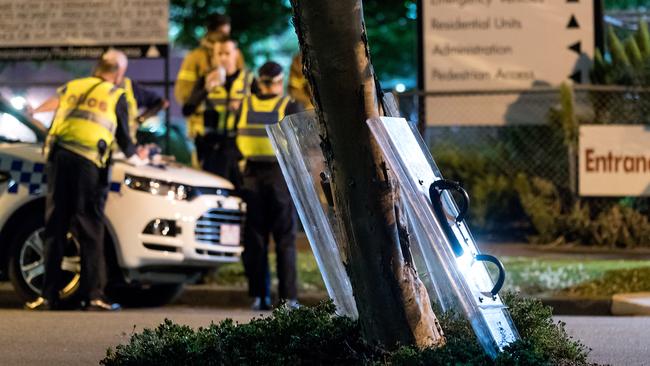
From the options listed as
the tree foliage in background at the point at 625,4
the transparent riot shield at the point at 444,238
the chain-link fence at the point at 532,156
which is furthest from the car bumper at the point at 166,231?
the tree foliage in background at the point at 625,4

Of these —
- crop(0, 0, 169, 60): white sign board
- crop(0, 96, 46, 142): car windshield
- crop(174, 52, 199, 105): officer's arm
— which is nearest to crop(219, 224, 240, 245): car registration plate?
crop(0, 96, 46, 142): car windshield

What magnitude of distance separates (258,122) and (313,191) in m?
4.69

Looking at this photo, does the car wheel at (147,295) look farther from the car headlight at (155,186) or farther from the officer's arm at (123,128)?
the officer's arm at (123,128)

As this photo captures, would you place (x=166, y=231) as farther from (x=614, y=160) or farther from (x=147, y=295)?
(x=614, y=160)

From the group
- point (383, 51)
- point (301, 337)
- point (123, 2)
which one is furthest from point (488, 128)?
point (383, 51)

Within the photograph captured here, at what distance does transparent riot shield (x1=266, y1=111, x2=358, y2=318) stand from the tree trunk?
1.75ft

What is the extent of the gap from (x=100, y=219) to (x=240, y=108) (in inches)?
62.2

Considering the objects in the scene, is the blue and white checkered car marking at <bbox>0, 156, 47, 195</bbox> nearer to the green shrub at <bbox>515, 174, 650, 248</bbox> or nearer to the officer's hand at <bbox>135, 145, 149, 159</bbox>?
the officer's hand at <bbox>135, 145, 149, 159</bbox>

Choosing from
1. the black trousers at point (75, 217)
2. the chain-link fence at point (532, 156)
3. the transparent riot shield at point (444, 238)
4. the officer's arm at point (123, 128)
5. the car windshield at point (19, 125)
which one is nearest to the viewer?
the transparent riot shield at point (444, 238)

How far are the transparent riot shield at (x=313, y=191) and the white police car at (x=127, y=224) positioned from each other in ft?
14.3

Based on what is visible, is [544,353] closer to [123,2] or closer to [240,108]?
[240,108]

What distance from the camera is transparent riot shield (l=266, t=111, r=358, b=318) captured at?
6578 mm

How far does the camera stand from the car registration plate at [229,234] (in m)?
11.3

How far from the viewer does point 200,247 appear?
11.1 meters
